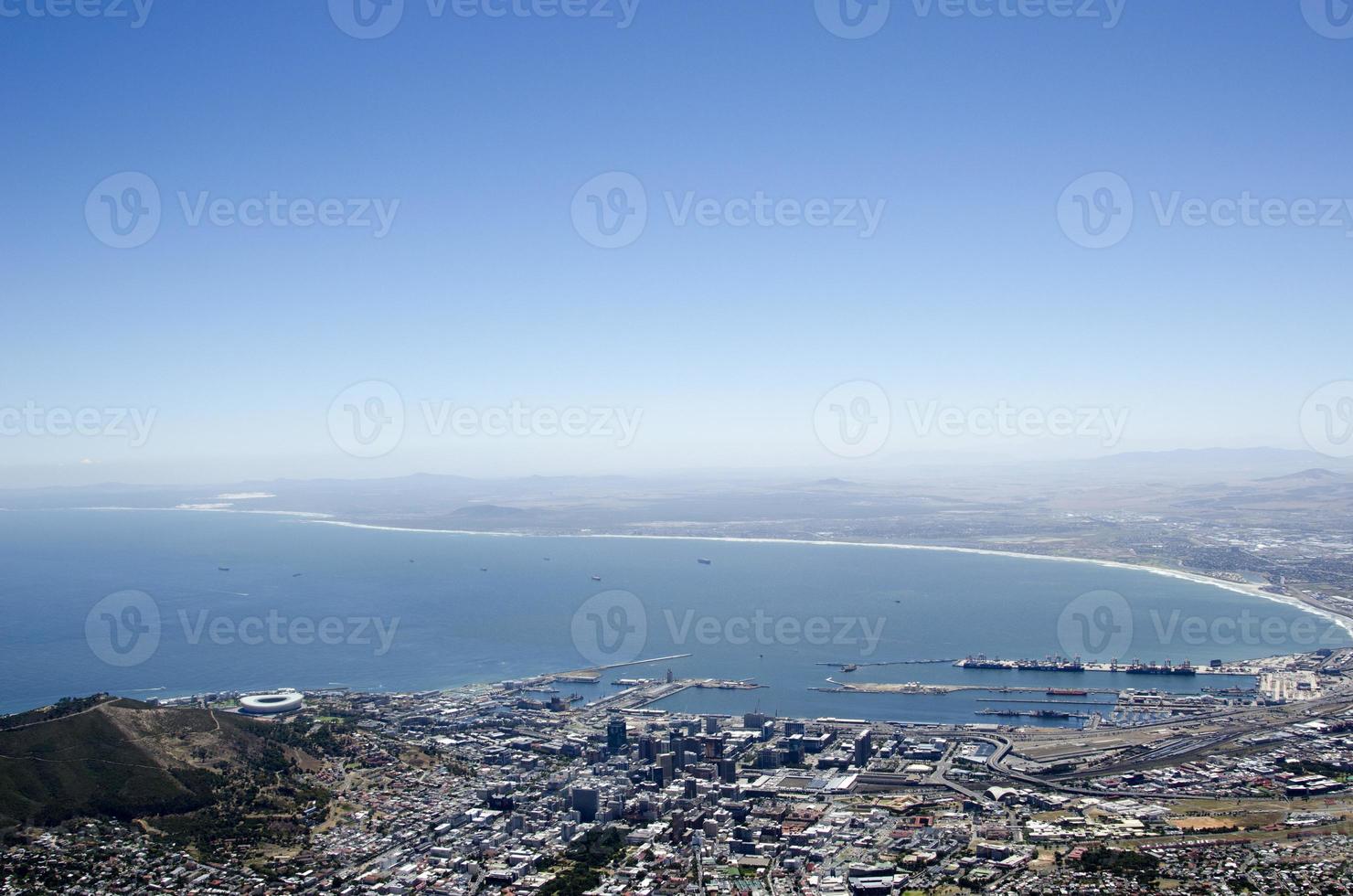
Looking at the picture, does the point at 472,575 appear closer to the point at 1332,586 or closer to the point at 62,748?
the point at 62,748

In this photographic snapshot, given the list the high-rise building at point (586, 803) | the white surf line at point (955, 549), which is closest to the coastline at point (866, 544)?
the white surf line at point (955, 549)

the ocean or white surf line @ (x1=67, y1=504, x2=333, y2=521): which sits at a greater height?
white surf line @ (x1=67, y1=504, x2=333, y2=521)

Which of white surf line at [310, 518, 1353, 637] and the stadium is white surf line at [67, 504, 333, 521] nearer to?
white surf line at [310, 518, 1353, 637]

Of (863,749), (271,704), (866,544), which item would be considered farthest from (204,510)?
(863,749)

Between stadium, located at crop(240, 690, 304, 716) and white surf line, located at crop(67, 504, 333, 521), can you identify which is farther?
white surf line, located at crop(67, 504, 333, 521)

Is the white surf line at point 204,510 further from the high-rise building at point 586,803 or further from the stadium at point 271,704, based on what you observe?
the high-rise building at point 586,803

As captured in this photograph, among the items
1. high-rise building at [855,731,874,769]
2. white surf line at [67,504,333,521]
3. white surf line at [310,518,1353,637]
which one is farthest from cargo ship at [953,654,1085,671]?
white surf line at [67,504,333,521]
